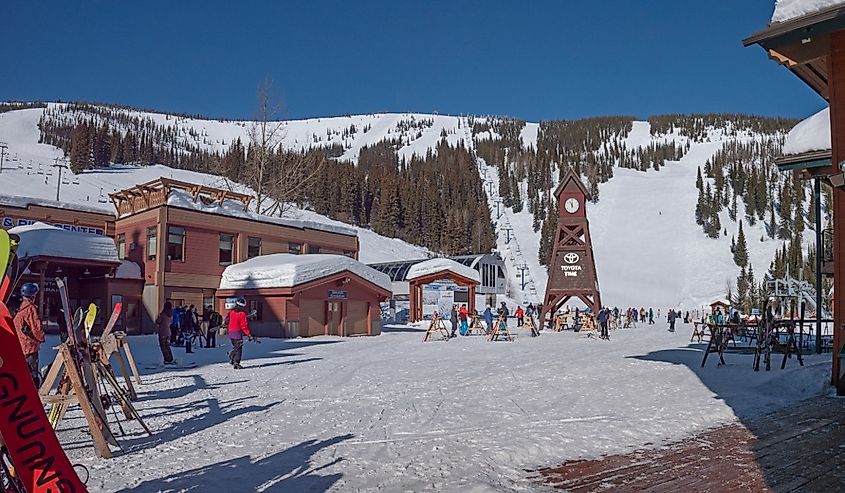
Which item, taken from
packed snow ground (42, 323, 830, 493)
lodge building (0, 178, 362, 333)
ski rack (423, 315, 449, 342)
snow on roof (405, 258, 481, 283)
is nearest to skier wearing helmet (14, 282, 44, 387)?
packed snow ground (42, 323, 830, 493)

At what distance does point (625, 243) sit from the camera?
82500mm

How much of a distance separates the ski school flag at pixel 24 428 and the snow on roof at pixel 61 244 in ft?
67.8

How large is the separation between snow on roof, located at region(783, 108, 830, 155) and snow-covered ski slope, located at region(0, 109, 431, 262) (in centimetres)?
4434

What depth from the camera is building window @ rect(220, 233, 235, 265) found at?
31625 millimetres

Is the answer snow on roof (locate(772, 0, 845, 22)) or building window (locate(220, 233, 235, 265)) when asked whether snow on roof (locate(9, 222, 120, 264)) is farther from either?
snow on roof (locate(772, 0, 845, 22))

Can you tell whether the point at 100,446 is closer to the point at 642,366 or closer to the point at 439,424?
the point at 439,424

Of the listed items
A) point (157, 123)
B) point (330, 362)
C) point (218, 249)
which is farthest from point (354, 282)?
point (157, 123)

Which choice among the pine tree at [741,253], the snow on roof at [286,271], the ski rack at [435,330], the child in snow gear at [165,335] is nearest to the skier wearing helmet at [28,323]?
the child in snow gear at [165,335]

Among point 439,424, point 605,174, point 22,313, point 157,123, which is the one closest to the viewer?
point 22,313

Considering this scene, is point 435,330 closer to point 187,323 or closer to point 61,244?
point 187,323

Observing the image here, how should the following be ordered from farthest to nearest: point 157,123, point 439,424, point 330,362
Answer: point 157,123, point 330,362, point 439,424

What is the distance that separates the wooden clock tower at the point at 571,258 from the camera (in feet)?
120

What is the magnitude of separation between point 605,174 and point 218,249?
9359cm

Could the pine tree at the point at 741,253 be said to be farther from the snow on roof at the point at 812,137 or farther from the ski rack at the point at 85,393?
the ski rack at the point at 85,393
